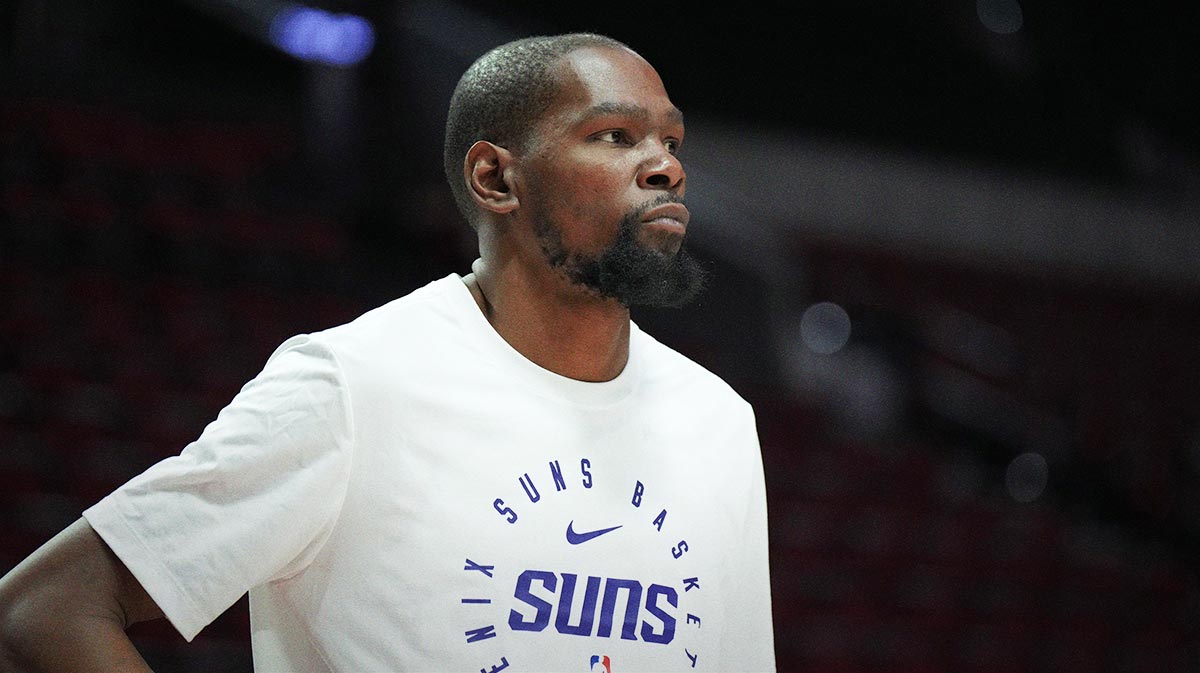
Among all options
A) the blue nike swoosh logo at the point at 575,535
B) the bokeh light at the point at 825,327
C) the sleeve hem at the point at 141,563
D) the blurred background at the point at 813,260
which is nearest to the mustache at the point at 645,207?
the blue nike swoosh logo at the point at 575,535

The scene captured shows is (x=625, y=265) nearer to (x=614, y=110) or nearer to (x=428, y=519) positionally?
(x=614, y=110)

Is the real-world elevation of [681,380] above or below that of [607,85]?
below

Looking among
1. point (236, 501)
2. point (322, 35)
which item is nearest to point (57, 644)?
point (236, 501)

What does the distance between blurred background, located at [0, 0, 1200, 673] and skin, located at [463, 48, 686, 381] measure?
2762 millimetres

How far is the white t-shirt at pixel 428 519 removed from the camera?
50.8 inches

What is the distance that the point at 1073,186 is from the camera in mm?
8086

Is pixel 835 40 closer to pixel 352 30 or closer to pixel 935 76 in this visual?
pixel 935 76

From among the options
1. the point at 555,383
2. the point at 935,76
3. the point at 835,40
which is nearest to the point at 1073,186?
the point at 935,76

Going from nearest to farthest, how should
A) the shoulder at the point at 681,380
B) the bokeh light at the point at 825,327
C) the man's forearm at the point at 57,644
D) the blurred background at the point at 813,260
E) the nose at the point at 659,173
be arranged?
the man's forearm at the point at 57,644
the nose at the point at 659,173
the shoulder at the point at 681,380
the blurred background at the point at 813,260
the bokeh light at the point at 825,327

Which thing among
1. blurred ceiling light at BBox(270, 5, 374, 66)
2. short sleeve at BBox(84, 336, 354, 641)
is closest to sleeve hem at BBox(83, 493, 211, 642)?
short sleeve at BBox(84, 336, 354, 641)

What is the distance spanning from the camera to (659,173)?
4.82 feet

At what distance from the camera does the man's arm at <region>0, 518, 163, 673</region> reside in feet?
3.98

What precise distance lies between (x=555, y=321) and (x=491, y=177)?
0.61 feet

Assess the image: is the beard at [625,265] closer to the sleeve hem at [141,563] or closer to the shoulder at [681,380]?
the shoulder at [681,380]
